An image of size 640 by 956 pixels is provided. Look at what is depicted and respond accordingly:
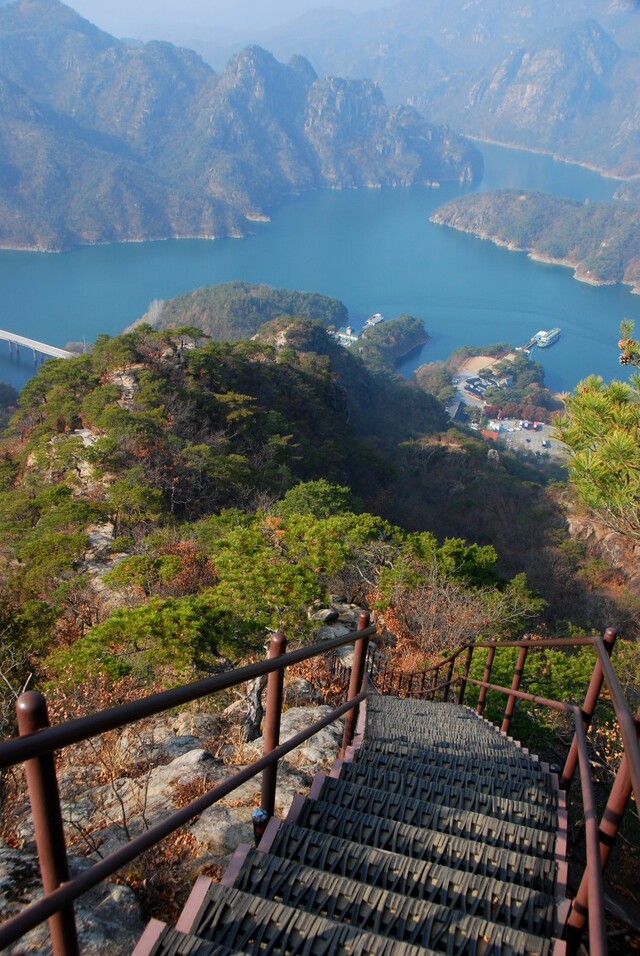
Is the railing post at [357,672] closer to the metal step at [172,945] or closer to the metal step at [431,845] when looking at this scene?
the metal step at [431,845]

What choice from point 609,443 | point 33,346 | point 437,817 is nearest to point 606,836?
point 437,817

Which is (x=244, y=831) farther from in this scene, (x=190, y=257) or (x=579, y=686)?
(x=190, y=257)

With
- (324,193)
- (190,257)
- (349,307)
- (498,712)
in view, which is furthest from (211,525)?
(324,193)

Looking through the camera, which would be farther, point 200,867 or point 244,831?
point 244,831

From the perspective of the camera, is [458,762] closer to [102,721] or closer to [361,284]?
[102,721]

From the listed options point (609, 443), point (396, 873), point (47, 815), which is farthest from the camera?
point (609, 443)

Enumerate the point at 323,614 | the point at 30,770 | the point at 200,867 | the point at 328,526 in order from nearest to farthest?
the point at 30,770, the point at 200,867, the point at 323,614, the point at 328,526

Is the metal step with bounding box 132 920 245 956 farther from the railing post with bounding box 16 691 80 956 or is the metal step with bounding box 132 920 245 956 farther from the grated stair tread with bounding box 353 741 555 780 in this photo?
the grated stair tread with bounding box 353 741 555 780
